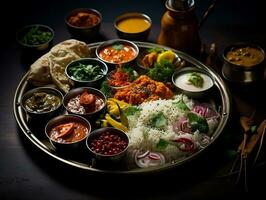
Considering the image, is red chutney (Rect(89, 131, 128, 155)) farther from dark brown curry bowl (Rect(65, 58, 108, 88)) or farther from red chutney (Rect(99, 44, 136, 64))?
red chutney (Rect(99, 44, 136, 64))

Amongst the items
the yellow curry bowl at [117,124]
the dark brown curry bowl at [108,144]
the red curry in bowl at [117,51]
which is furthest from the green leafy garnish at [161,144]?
the red curry in bowl at [117,51]

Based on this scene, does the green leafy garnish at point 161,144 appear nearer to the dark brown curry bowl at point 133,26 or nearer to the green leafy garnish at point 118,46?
the green leafy garnish at point 118,46

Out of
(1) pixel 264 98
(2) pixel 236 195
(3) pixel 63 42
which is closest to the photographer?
(2) pixel 236 195

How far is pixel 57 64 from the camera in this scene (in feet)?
21.9

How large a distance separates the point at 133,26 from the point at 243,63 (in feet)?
5.74

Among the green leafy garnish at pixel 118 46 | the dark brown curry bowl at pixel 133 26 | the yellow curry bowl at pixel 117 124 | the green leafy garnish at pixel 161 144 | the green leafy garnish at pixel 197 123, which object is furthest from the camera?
the dark brown curry bowl at pixel 133 26

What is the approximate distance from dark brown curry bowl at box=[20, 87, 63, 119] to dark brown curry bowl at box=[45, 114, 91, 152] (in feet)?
0.69

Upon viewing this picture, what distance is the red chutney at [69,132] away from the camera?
223 inches

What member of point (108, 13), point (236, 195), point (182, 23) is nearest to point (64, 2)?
point (108, 13)

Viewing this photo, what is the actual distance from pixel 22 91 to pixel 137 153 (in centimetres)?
177

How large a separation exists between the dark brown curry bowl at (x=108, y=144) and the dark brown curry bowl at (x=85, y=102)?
0.39 meters

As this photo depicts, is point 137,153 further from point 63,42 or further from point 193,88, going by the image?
point 63,42

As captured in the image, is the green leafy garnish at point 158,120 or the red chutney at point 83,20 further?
the red chutney at point 83,20

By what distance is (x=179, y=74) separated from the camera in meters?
6.67
